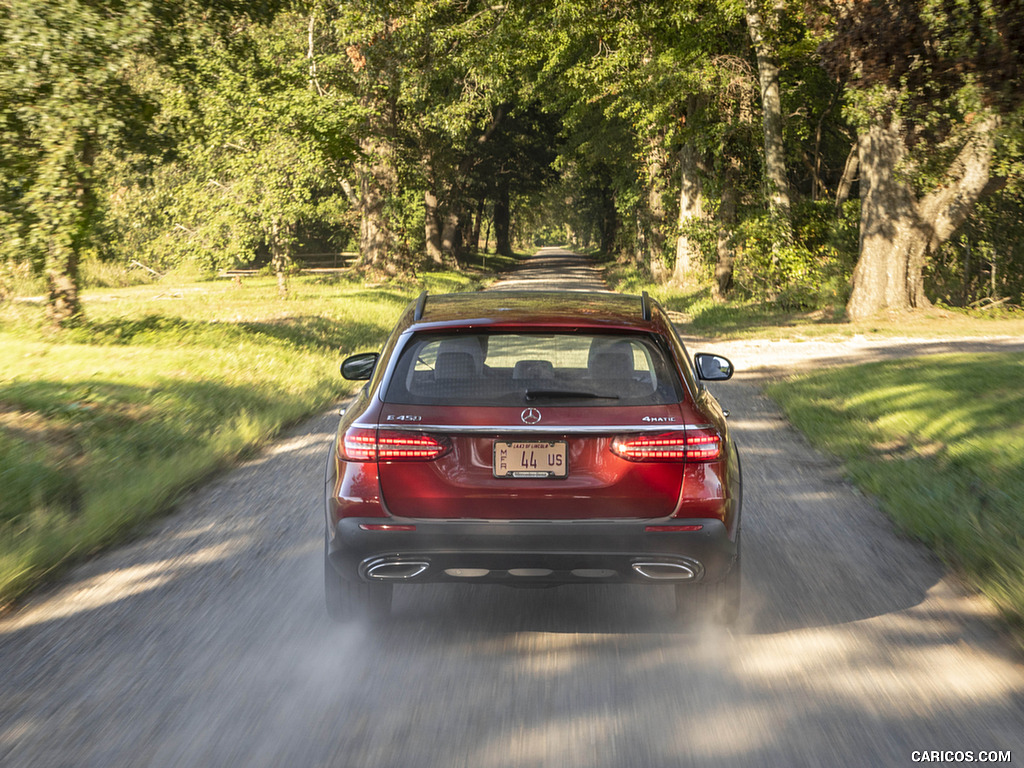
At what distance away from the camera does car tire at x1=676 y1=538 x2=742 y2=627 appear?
15.0 feet

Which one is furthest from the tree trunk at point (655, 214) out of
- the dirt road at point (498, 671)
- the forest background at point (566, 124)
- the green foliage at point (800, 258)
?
the dirt road at point (498, 671)

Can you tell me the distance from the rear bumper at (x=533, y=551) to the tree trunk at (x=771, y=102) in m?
20.3

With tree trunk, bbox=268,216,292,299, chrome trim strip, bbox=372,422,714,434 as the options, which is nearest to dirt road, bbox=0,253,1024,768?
chrome trim strip, bbox=372,422,714,434

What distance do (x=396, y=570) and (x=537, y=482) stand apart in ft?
2.29

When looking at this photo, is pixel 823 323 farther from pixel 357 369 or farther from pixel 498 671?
pixel 498 671

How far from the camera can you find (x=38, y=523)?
20.0 ft

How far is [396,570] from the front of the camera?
4359mm

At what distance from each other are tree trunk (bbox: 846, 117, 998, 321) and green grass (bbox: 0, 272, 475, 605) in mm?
10021

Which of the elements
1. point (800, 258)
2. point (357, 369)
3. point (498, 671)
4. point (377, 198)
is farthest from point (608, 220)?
point (498, 671)

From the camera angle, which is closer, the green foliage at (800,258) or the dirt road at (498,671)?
the dirt road at (498,671)

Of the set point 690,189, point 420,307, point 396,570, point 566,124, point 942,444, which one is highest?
point 566,124

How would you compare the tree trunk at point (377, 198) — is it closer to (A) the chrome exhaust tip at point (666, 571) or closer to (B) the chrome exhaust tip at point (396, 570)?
(B) the chrome exhaust tip at point (396, 570)

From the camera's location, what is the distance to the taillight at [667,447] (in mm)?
4262

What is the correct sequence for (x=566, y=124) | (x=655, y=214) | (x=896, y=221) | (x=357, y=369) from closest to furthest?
1. (x=357, y=369)
2. (x=896, y=221)
3. (x=566, y=124)
4. (x=655, y=214)
